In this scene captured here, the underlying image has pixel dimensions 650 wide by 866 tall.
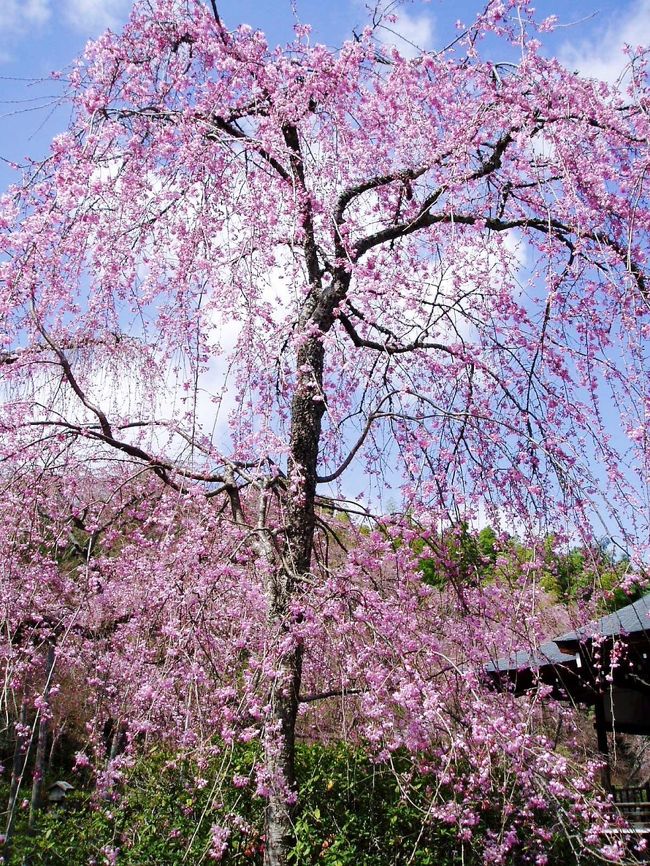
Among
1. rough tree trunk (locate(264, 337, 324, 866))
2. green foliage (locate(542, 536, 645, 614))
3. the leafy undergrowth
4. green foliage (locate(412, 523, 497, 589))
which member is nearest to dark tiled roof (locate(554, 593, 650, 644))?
green foliage (locate(542, 536, 645, 614))

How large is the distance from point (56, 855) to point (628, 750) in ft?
42.1

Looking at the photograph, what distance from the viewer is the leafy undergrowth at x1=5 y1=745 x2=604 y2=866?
3.99m

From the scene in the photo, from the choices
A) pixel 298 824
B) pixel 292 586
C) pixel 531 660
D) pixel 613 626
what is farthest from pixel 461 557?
pixel 613 626

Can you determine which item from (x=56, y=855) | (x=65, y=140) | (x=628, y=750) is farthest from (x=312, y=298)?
(x=628, y=750)

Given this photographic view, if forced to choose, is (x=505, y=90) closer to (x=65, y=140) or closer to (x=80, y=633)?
(x=65, y=140)

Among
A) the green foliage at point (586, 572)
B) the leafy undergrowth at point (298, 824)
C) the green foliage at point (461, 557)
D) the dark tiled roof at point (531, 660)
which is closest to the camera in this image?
the green foliage at point (586, 572)

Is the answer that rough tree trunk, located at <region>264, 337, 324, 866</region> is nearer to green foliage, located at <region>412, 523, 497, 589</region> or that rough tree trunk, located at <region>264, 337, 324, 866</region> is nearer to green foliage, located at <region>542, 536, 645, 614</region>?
green foliage, located at <region>412, 523, 497, 589</region>

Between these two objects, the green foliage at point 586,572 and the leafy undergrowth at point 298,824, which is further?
the leafy undergrowth at point 298,824

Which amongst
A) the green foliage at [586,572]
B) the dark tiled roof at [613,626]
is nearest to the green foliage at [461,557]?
the green foliage at [586,572]

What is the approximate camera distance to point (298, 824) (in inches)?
155

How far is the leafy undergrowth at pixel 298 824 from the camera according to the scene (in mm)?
3992

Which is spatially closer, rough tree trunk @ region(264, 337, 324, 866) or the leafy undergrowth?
rough tree trunk @ region(264, 337, 324, 866)

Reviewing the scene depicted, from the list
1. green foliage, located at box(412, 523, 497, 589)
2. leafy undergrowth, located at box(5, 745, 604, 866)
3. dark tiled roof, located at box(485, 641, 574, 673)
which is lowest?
leafy undergrowth, located at box(5, 745, 604, 866)

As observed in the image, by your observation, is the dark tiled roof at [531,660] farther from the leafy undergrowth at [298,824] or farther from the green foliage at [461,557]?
the leafy undergrowth at [298,824]
